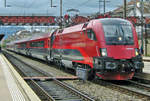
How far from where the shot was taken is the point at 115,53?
13.1 meters

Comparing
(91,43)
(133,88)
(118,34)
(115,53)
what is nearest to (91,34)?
(91,43)

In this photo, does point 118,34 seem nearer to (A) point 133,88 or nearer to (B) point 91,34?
(B) point 91,34

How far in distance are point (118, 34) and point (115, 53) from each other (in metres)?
1.06

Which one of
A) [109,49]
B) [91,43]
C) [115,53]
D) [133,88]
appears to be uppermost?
[91,43]

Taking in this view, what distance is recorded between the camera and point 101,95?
1095 centimetres

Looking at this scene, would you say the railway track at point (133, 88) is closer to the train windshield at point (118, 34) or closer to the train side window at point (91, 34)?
the train windshield at point (118, 34)

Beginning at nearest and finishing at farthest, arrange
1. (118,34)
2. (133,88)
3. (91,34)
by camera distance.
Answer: (133,88) < (118,34) < (91,34)

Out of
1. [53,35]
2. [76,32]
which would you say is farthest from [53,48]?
[76,32]

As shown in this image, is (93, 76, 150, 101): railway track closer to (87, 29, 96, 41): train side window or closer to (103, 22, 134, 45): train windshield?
(103, 22, 134, 45): train windshield

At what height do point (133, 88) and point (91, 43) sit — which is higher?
point (91, 43)

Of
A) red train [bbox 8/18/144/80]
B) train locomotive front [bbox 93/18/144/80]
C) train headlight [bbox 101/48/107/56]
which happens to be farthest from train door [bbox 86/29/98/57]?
train headlight [bbox 101/48/107/56]

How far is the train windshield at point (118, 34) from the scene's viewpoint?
13.4m

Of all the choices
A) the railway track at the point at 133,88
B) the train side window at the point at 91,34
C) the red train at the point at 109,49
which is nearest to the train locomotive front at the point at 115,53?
the red train at the point at 109,49

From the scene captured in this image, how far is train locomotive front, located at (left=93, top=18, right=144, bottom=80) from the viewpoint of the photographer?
12.9m
